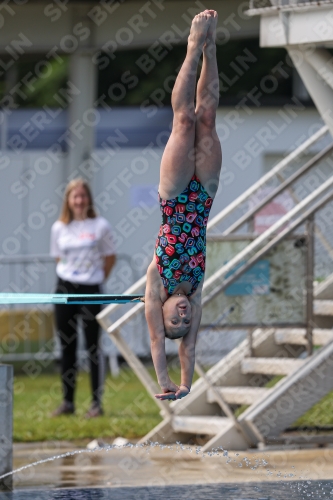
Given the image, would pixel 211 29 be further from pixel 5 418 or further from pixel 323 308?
pixel 323 308

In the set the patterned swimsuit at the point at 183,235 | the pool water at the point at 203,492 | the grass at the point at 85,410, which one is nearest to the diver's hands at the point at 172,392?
the patterned swimsuit at the point at 183,235

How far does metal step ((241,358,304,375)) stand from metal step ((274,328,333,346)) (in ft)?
0.88

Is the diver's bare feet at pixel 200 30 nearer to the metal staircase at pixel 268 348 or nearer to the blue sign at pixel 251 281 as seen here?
the metal staircase at pixel 268 348

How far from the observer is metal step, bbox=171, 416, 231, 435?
950 cm

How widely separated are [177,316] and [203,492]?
63.8 inches

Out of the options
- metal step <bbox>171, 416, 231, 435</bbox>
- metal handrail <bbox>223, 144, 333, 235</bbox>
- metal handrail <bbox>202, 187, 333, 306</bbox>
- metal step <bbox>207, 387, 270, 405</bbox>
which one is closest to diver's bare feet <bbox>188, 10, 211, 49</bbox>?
metal handrail <bbox>202, 187, 333, 306</bbox>

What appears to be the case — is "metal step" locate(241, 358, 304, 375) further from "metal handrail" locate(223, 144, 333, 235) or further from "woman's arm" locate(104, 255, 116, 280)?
"woman's arm" locate(104, 255, 116, 280)

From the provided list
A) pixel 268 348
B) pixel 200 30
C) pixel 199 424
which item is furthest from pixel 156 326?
pixel 268 348

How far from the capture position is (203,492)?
748cm

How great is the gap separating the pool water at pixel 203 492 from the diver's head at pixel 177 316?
136 centimetres

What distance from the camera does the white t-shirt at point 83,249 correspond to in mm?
11344

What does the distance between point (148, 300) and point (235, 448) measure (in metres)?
3.04

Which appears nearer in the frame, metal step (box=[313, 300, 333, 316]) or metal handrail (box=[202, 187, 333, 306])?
metal handrail (box=[202, 187, 333, 306])

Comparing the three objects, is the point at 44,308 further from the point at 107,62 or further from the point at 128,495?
the point at 107,62
